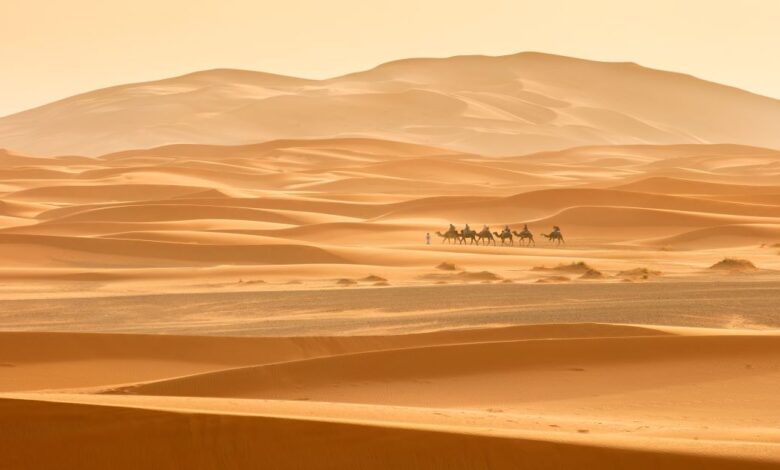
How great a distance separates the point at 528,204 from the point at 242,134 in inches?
4354

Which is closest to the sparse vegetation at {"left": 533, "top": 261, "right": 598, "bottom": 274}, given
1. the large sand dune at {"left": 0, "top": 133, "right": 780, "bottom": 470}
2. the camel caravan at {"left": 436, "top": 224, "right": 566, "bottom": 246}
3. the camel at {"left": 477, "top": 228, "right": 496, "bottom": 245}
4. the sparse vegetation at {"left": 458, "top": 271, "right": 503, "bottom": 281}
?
the large sand dune at {"left": 0, "top": 133, "right": 780, "bottom": 470}

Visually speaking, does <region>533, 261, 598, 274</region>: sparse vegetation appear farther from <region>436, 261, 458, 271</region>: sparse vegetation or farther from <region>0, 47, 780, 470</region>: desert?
<region>436, 261, 458, 271</region>: sparse vegetation

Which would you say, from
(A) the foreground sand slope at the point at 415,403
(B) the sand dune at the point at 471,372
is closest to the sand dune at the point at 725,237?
(A) the foreground sand slope at the point at 415,403

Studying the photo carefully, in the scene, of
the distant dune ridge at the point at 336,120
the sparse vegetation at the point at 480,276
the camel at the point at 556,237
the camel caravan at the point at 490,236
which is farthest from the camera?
the distant dune ridge at the point at 336,120

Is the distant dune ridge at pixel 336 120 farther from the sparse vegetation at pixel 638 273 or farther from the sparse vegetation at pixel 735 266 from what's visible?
the sparse vegetation at pixel 638 273

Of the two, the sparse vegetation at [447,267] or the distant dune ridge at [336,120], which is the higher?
the distant dune ridge at [336,120]

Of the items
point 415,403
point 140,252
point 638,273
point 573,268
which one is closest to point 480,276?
point 573,268

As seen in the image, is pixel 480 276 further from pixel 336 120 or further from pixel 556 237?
pixel 336 120

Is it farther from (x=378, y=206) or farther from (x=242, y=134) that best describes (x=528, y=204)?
(x=242, y=134)

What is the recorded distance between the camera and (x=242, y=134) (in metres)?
156

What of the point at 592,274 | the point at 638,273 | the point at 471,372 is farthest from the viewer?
the point at 638,273

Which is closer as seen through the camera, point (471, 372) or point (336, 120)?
point (471, 372)

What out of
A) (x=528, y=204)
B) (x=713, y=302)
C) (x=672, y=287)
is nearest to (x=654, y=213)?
(x=528, y=204)

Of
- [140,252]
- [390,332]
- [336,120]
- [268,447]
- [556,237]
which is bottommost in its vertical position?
[556,237]
